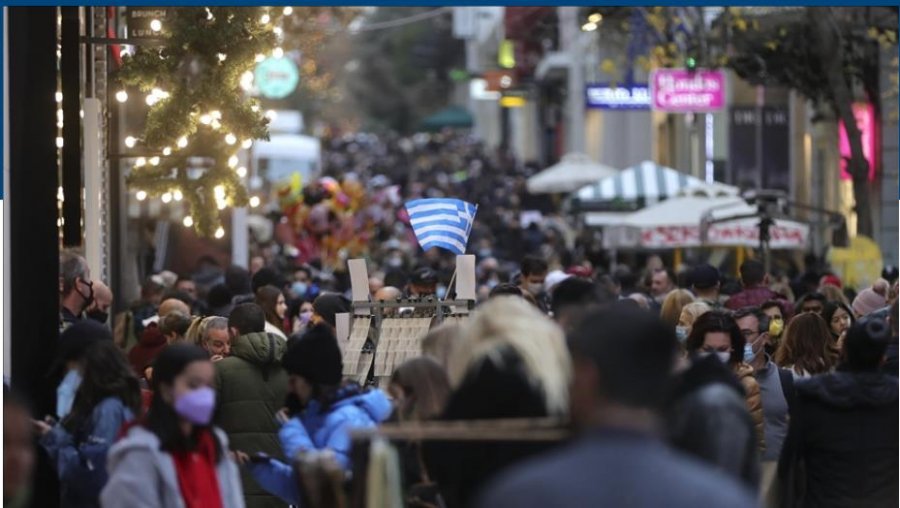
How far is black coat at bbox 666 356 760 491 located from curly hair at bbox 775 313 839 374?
3.81m

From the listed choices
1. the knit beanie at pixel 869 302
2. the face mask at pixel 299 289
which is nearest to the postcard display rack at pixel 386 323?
the knit beanie at pixel 869 302

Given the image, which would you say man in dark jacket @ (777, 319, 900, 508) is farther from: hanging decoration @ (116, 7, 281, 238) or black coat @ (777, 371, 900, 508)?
hanging decoration @ (116, 7, 281, 238)

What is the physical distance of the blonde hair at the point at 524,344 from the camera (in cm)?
666

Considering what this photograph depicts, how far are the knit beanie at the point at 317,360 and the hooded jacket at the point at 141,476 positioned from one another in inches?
51.2

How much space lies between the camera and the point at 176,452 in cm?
713

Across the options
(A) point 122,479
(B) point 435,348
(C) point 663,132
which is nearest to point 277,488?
(B) point 435,348

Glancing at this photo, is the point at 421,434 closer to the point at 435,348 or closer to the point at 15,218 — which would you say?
the point at 435,348

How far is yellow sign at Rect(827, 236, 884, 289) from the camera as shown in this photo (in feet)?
69.7

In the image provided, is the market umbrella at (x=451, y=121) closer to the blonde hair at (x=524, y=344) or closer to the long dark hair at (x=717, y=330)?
the long dark hair at (x=717, y=330)

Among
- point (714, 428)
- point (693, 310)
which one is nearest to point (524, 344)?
point (714, 428)

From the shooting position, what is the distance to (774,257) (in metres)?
28.3

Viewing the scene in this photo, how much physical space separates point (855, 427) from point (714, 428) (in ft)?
7.39

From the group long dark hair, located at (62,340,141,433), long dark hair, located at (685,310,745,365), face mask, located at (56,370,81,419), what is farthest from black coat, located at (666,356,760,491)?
face mask, located at (56,370,81,419)

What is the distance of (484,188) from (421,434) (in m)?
45.5
